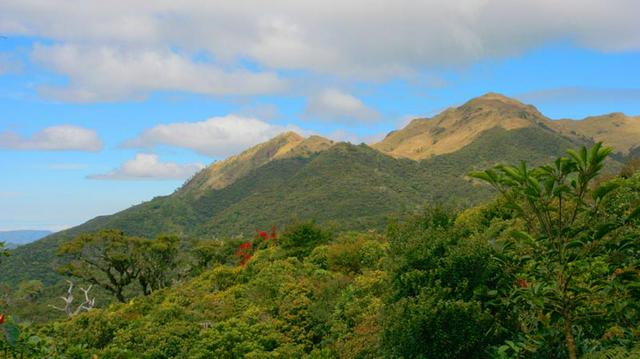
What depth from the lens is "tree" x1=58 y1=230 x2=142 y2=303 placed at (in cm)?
3512

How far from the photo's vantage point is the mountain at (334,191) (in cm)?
10138

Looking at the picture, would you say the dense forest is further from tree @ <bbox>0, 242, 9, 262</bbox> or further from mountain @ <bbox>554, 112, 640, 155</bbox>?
mountain @ <bbox>554, 112, 640, 155</bbox>

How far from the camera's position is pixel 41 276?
285ft

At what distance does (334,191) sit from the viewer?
380 feet

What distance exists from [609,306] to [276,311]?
1509 cm

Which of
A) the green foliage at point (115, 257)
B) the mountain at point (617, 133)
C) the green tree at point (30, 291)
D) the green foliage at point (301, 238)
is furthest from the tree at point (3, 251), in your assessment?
the mountain at point (617, 133)

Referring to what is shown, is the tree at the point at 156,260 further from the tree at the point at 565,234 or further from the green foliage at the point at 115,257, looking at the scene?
the tree at the point at 565,234

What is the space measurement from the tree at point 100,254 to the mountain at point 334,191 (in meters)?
44.0

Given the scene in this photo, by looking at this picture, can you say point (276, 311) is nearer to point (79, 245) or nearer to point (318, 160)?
point (79, 245)

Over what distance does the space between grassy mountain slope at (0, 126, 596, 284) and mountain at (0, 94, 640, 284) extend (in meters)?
0.22

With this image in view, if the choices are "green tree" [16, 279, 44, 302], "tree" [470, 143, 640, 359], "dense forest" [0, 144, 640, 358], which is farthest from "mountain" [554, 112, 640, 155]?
"tree" [470, 143, 640, 359]

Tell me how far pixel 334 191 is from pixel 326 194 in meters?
2.07

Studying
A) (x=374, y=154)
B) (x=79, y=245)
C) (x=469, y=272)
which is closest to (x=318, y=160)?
(x=374, y=154)

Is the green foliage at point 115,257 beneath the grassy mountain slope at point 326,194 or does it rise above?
beneath
